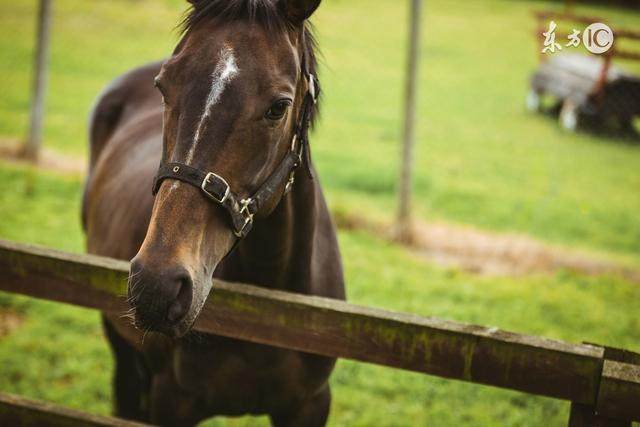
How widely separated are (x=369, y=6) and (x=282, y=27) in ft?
77.3

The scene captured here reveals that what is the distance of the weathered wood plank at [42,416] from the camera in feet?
7.06

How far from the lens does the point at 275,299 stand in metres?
2.01

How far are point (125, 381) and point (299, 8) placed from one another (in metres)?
2.59

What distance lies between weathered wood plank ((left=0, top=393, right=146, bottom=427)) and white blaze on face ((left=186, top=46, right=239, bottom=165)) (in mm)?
1072

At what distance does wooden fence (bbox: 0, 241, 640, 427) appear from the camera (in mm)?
1763

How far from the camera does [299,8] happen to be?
202 centimetres

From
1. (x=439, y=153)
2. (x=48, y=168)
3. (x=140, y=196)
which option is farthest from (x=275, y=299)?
(x=439, y=153)

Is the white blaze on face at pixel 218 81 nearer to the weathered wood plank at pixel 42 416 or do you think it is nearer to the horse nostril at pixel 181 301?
the horse nostril at pixel 181 301

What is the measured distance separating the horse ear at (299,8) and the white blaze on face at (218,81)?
0.34m

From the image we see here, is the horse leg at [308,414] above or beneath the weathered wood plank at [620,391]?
beneath

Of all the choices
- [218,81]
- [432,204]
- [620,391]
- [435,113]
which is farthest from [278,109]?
[435,113]
